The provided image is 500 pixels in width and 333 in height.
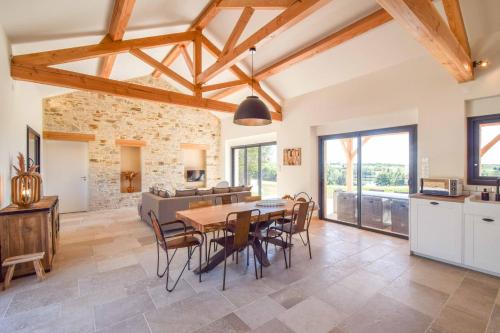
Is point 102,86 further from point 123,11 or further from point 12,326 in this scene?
point 12,326

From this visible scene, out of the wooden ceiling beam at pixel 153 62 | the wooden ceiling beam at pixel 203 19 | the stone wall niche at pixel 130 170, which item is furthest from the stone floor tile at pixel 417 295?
the stone wall niche at pixel 130 170

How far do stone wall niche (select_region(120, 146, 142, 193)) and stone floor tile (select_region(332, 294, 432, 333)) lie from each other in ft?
24.0

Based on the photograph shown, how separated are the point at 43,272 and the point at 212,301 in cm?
218

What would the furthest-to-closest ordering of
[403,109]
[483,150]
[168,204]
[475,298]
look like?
[168,204] < [403,109] < [483,150] < [475,298]

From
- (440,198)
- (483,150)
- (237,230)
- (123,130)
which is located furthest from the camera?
(123,130)

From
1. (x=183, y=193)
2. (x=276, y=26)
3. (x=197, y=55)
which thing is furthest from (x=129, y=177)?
(x=276, y=26)

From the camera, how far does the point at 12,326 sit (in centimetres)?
204

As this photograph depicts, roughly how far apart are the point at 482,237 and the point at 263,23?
15.4 ft

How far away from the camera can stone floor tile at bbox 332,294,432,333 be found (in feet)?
6.52

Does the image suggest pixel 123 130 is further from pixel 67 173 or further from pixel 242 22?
pixel 242 22

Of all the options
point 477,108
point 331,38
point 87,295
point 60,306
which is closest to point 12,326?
point 60,306

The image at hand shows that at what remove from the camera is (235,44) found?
4.47m

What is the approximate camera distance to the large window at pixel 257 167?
307 inches

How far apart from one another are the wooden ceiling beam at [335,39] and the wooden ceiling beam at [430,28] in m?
1.17
